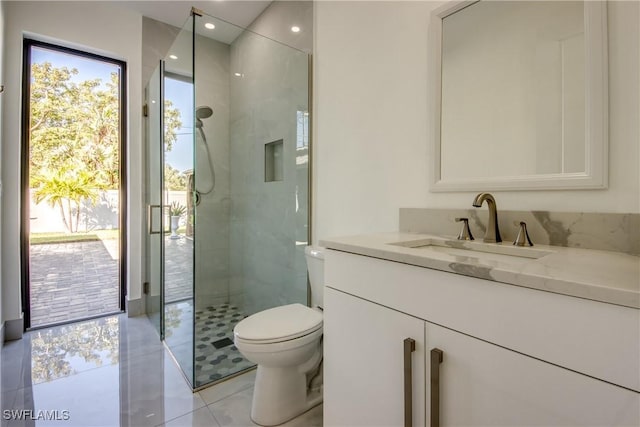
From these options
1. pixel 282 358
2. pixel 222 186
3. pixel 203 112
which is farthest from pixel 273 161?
pixel 282 358

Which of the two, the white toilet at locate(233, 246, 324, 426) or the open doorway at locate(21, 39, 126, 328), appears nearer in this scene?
the white toilet at locate(233, 246, 324, 426)

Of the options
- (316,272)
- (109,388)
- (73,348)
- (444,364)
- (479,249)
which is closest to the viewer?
(444,364)

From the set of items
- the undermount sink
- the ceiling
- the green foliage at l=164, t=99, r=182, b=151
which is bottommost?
the undermount sink

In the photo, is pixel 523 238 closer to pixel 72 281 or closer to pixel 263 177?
pixel 263 177

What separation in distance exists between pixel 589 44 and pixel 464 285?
36.3 inches

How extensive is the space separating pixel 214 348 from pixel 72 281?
1561mm

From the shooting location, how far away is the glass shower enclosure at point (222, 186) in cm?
203

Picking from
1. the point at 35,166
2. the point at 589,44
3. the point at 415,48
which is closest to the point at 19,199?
the point at 35,166

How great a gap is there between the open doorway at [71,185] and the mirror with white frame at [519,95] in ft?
9.02

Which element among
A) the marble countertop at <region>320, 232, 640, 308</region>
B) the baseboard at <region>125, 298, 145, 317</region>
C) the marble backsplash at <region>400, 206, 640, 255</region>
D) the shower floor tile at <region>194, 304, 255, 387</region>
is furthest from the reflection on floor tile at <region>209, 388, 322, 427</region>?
the baseboard at <region>125, 298, 145, 317</region>

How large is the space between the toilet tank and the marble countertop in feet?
2.10

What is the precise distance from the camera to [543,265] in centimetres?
74

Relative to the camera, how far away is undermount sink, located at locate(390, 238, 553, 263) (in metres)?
0.98

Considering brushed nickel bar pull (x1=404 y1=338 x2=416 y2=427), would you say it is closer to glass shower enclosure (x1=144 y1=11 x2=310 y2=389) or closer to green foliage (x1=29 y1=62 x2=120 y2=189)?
glass shower enclosure (x1=144 y1=11 x2=310 y2=389)
